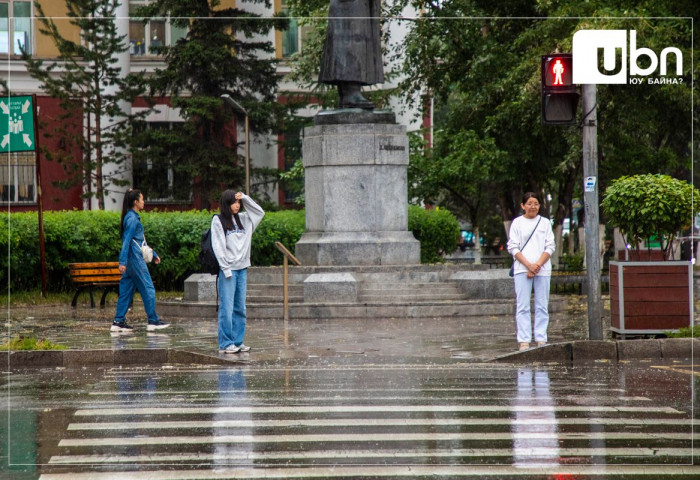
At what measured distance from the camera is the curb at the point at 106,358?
12.2m

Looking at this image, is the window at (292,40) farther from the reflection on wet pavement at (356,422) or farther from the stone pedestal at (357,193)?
the reflection on wet pavement at (356,422)

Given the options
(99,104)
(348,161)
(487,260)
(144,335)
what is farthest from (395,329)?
(487,260)

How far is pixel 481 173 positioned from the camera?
98.0ft

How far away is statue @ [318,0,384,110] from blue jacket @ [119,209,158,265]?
6.01 metres

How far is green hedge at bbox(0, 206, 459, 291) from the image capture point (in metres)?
23.0

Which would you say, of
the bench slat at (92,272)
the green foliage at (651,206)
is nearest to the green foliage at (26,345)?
the green foliage at (651,206)

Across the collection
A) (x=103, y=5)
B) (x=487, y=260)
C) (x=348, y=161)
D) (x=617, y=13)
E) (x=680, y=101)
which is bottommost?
(x=487, y=260)

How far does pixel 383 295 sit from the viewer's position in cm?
1869

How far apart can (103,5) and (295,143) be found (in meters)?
9.96

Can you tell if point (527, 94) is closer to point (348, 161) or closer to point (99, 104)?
point (348, 161)

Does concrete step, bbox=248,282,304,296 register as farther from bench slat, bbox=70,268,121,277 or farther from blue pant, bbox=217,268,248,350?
blue pant, bbox=217,268,248,350

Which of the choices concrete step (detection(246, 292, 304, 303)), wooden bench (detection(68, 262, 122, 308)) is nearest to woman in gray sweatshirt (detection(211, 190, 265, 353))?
concrete step (detection(246, 292, 304, 303))

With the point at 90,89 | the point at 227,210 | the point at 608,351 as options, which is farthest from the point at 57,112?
the point at 608,351

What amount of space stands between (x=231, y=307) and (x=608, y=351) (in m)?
4.42
